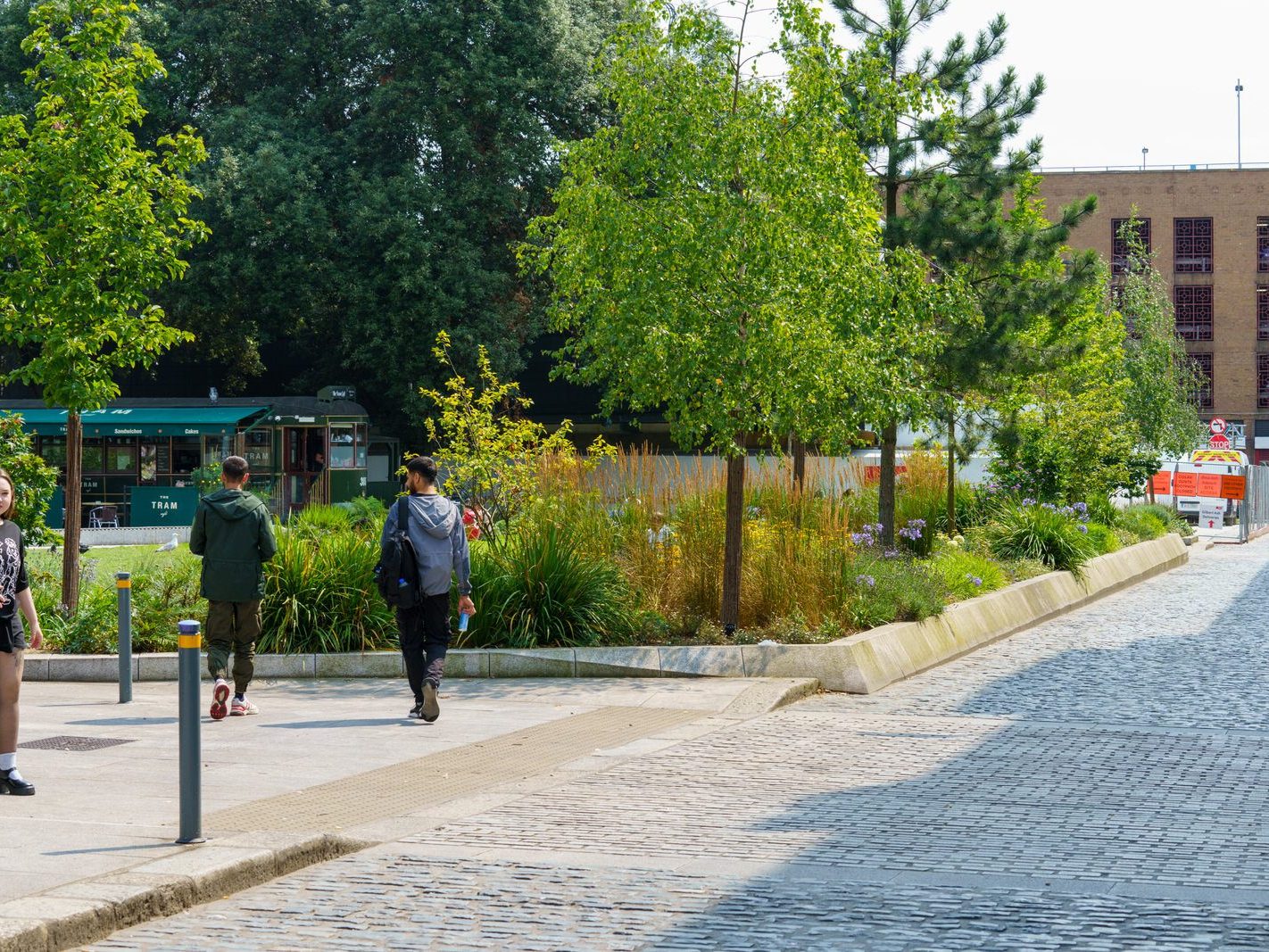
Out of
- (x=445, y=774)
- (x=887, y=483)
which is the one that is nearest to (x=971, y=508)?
(x=887, y=483)

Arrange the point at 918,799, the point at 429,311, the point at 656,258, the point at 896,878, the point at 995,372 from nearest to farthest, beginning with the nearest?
the point at 896,878 → the point at 918,799 → the point at 656,258 → the point at 995,372 → the point at 429,311

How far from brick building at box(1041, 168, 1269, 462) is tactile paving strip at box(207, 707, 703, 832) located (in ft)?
230

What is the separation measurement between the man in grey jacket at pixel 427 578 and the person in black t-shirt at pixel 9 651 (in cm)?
297

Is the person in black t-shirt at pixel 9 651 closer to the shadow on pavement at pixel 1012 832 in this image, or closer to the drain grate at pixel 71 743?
the drain grate at pixel 71 743

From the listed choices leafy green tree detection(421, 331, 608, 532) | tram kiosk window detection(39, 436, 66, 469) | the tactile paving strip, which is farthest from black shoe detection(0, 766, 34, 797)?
tram kiosk window detection(39, 436, 66, 469)

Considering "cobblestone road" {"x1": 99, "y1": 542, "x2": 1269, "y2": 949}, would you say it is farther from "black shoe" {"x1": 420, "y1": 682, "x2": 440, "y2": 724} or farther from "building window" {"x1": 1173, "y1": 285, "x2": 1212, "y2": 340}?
"building window" {"x1": 1173, "y1": 285, "x2": 1212, "y2": 340}

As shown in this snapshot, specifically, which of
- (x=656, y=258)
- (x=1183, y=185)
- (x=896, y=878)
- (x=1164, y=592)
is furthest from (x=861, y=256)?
(x=1183, y=185)

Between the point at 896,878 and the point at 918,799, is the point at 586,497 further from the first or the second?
the point at 896,878

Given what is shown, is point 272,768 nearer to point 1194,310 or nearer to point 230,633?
point 230,633

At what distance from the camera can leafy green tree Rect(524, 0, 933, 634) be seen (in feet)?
44.0

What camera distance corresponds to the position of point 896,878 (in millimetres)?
6219

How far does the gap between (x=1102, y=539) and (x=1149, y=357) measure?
1804cm

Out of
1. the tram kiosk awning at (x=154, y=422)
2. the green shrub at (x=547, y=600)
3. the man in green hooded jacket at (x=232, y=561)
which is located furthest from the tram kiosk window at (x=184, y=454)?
the man in green hooded jacket at (x=232, y=561)

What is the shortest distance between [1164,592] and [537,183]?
2102 cm
